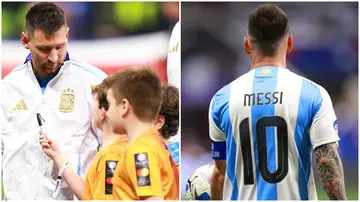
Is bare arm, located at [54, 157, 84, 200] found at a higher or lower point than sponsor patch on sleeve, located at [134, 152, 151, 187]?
lower

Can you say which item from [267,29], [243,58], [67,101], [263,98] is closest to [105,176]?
[67,101]

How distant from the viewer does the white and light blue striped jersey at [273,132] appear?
306cm

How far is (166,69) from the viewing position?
3.47 metres

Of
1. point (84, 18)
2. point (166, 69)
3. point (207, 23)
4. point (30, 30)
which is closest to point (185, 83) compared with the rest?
point (166, 69)

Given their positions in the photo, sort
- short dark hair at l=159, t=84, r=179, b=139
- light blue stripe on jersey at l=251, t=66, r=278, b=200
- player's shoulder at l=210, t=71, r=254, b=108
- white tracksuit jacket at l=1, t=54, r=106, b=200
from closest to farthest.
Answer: light blue stripe on jersey at l=251, t=66, r=278, b=200 < player's shoulder at l=210, t=71, r=254, b=108 < short dark hair at l=159, t=84, r=179, b=139 < white tracksuit jacket at l=1, t=54, r=106, b=200

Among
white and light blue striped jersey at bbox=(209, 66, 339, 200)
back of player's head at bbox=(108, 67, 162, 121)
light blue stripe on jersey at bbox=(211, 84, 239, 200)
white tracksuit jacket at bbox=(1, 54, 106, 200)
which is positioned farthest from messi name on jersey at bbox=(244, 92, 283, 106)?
white tracksuit jacket at bbox=(1, 54, 106, 200)

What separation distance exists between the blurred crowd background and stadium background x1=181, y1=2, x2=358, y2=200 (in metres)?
0.13

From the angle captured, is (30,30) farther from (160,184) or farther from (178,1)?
(160,184)

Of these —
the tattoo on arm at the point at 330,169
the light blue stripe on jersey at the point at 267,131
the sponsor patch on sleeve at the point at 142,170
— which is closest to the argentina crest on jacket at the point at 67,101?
the sponsor patch on sleeve at the point at 142,170

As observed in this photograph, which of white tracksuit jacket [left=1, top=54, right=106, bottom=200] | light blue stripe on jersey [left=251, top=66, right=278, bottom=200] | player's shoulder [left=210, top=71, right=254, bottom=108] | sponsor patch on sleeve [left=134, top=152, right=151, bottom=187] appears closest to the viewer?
sponsor patch on sleeve [left=134, top=152, right=151, bottom=187]

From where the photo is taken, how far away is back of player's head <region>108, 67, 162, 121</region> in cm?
318

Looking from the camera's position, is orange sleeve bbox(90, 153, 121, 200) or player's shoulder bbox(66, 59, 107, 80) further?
player's shoulder bbox(66, 59, 107, 80)

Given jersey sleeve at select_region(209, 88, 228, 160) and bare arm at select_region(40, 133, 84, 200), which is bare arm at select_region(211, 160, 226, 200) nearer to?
jersey sleeve at select_region(209, 88, 228, 160)

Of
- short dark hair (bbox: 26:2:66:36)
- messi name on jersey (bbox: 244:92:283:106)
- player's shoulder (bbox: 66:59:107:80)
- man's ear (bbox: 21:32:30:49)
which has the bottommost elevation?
messi name on jersey (bbox: 244:92:283:106)
